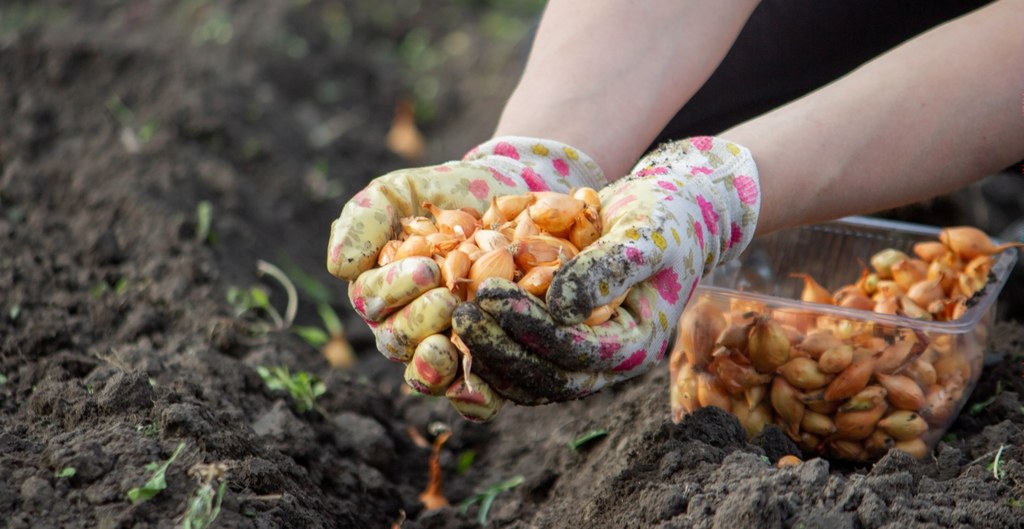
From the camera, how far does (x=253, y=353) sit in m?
2.34

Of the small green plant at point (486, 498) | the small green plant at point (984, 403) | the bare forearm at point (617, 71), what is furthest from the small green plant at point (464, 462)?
the small green plant at point (984, 403)

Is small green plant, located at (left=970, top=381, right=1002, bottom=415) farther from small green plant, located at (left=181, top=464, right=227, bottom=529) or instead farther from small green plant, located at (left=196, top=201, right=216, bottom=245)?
small green plant, located at (left=196, top=201, right=216, bottom=245)

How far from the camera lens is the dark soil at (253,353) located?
160cm

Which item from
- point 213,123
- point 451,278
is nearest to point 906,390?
point 451,278

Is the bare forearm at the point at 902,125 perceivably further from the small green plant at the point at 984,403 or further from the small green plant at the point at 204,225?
the small green plant at the point at 204,225

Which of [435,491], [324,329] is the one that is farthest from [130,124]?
[435,491]

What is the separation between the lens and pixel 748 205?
5.71 ft

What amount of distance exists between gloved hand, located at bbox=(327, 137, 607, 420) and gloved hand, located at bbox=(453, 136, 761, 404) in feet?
0.27

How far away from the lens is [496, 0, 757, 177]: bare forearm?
2.02 meters

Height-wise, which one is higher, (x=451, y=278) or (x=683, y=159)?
(x=683, y=159)

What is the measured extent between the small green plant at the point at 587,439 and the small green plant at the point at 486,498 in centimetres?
12

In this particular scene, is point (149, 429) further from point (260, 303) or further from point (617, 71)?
point (617, 71)

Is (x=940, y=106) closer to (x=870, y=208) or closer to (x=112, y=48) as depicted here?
(x=870, y=208)

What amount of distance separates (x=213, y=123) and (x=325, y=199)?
1.43 feet
